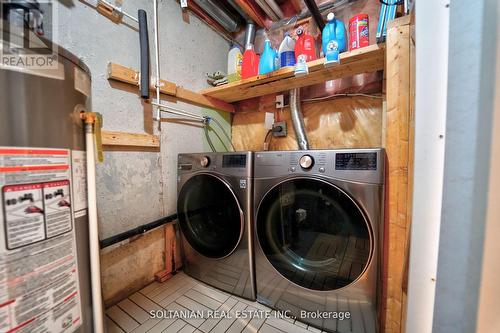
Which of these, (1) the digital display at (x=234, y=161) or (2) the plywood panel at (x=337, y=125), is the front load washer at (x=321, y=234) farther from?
(2) the plywood panel at (x=337, y=125)

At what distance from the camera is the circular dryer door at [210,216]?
3.54 ft

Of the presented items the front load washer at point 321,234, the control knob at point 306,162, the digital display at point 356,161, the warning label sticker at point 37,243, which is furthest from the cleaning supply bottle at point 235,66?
the warning label sticker at point 37,243

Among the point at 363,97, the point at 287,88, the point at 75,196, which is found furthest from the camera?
the point at 287,88

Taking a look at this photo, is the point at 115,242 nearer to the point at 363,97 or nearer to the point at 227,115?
the point at 227,115

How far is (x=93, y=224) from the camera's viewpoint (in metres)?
0.53

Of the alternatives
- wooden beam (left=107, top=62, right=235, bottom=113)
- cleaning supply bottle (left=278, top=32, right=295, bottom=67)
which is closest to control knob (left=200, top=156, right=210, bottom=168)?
wooden beam (left=107, top=62, right=235, bottom=113)

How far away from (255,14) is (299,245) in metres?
1.78

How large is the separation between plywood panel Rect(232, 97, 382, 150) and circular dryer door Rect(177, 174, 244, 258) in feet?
2.37

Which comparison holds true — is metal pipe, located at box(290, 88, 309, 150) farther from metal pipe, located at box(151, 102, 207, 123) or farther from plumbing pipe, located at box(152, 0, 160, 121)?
plumbing pipe, located at box(152, 0, 160, 121)

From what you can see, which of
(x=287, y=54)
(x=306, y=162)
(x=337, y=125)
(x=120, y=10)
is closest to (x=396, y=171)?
(x=306, y=162)

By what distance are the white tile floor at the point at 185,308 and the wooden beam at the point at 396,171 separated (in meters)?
0.41

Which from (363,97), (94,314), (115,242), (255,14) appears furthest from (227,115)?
(94,314)

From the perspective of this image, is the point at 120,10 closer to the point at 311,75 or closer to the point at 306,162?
the point at 311,75

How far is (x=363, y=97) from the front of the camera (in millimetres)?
1305
